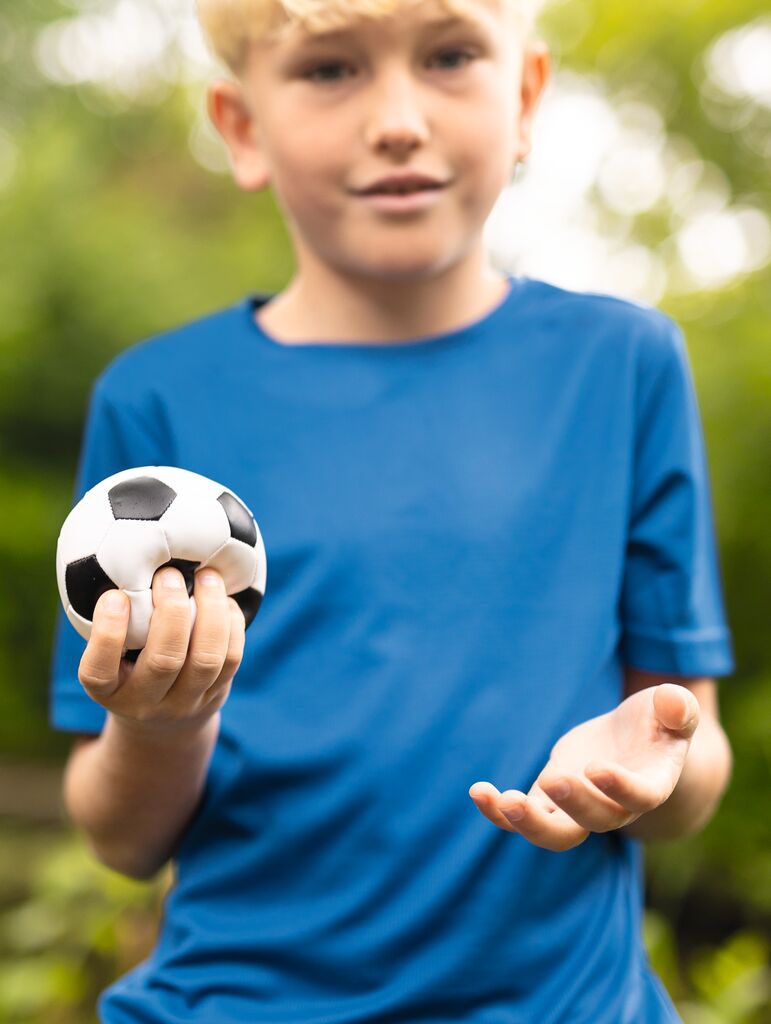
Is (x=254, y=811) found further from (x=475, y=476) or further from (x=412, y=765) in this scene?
(x=475, y=476)

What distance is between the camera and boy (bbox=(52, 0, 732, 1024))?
1.61 metres

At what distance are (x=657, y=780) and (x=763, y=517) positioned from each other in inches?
92.0

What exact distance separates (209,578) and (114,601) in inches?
4.2

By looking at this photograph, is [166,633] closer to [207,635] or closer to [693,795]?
[207,635]

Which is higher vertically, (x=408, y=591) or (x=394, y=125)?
(x=394, y=125)

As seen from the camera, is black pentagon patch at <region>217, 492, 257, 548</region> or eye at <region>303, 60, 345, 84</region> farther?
eye at <region>303, 60, 345, 84</region>

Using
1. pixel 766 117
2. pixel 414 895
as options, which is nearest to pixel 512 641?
pixel 414 895

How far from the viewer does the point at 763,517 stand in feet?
11.4

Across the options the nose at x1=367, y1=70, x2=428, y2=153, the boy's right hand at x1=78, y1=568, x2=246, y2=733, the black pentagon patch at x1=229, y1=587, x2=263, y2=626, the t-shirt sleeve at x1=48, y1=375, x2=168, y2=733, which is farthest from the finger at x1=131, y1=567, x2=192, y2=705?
the nose at x1=367, y1=70, x2=428, y2=153

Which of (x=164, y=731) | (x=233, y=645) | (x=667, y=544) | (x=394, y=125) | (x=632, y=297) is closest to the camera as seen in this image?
(x=233, y=645)

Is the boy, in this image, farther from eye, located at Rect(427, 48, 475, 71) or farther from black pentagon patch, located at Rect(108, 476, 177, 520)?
black pentagon patch, located at Rect(108, 476, 177, 520)

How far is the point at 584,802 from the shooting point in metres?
1.24

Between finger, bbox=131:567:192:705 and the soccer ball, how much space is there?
0.02 metres

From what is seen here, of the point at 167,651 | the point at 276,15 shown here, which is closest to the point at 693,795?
the point at 167,651
